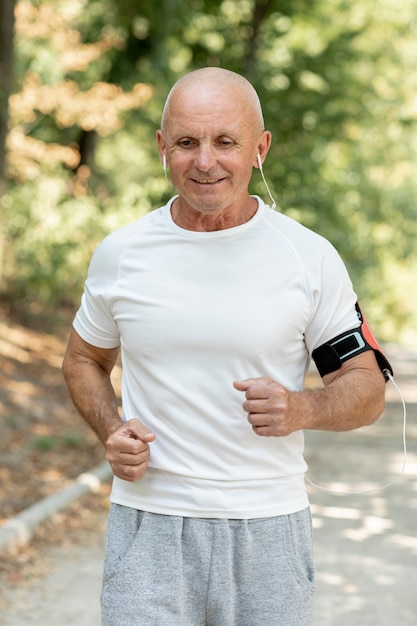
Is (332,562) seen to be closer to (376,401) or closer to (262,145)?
(376,401)

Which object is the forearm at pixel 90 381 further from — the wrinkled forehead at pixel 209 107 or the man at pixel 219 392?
the wrinkled forehead at pixel 209 107

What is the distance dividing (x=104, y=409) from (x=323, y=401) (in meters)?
0.65

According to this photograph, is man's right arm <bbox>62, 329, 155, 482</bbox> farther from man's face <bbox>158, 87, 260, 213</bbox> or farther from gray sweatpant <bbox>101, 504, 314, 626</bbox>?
man's face <bbox>158, 87, 260, 213</bbox>

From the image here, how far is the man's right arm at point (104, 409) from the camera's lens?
2.83m

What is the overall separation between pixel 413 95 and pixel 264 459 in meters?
23.2

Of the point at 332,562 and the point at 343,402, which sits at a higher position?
the point at 343,402

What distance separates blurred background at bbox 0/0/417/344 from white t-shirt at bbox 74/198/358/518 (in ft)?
29.5

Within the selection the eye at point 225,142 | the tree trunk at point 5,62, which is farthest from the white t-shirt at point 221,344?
the tree trunk at point 5,62

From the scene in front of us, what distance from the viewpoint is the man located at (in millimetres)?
2854

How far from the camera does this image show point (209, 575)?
9.41 ft

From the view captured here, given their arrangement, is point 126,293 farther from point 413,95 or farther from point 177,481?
point 413,95

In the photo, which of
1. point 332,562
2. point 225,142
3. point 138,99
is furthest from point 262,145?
point 138,99

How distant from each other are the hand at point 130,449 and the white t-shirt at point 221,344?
10 cm

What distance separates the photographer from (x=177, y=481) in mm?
2904
